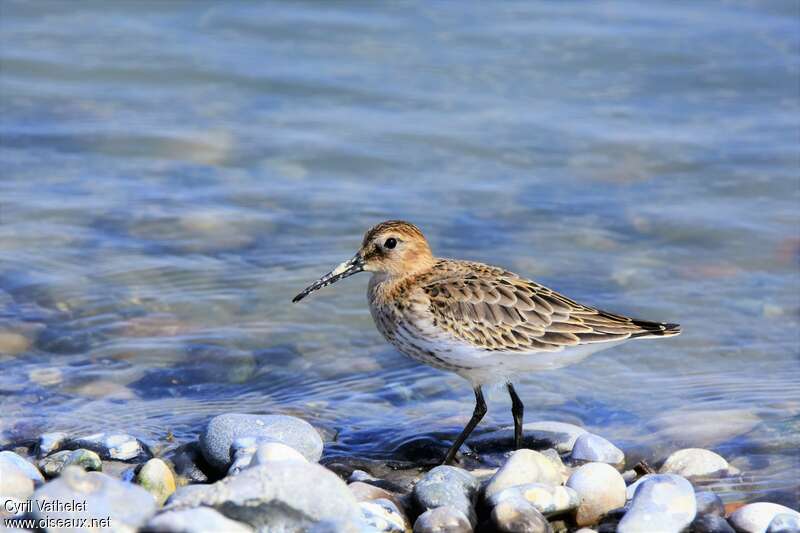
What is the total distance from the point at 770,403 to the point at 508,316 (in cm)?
234

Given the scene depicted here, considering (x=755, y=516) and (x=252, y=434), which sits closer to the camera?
(x=755, y=516)

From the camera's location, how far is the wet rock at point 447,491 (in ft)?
19.9

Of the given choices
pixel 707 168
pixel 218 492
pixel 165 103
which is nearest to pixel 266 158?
pixel 165 103

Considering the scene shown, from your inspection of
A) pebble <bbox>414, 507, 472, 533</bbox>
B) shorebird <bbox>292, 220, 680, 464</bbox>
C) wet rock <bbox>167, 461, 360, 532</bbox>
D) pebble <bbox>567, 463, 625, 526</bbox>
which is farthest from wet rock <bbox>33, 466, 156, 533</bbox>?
shorebird <bbox>292, 220, 680, 464</bbox>

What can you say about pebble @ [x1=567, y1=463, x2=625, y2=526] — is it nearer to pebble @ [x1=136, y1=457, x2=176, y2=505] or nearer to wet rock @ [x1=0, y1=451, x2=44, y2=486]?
pebble @ [x1=136, y1=457, x2=176, y2=505]

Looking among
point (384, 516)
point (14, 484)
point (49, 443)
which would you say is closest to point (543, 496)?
point (384, 516)

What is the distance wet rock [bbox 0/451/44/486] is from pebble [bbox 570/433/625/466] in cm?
321

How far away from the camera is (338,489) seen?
5375 mm

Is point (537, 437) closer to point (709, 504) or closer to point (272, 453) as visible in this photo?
point (709, 504)

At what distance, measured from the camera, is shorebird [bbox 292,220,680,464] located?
7164mm

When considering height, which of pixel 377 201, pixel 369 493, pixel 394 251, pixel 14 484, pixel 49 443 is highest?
pixel 394 251

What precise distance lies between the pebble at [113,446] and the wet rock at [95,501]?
1.65m

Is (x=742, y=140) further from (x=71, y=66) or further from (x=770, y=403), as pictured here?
(x=71, y=66)

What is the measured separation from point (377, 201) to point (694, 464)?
554 centimetres
